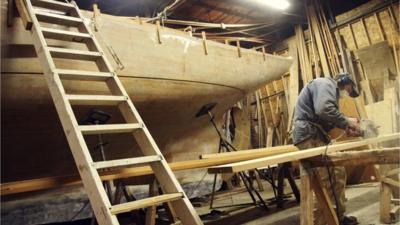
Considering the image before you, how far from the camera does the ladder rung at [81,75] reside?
7.38 feet

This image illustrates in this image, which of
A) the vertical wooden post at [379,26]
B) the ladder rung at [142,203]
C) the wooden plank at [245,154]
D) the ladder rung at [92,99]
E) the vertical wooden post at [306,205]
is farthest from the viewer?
the vertical wooden post at [379,26]

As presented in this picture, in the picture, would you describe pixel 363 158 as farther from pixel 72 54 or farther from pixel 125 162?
pixel 72 54

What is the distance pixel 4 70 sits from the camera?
283 cm

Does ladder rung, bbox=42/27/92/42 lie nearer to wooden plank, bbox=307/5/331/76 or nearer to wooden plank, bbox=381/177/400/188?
wooden plank, bbox=381/177/400/188

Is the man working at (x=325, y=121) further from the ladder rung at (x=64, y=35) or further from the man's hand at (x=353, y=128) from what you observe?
the ladder rung at (x=64, y=35)

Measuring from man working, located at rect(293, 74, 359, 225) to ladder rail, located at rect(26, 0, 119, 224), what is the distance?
215cm

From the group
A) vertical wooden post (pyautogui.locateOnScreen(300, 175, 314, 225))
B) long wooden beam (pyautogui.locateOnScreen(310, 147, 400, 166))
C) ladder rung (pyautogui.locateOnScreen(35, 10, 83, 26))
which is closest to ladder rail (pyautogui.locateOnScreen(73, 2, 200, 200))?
ladder rung (pyautogui.locateOnScreen(35, 10, 83, 26))

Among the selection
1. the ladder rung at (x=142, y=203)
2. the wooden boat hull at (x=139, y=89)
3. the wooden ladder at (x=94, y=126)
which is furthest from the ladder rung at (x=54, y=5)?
the ladder rung at (x=142, y=203)

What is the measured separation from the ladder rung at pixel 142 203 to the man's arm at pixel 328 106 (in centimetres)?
180

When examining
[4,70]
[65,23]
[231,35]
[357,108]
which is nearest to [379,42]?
[357,108]

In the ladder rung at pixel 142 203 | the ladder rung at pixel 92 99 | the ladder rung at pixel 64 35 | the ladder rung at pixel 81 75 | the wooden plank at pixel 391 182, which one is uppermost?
the ladder rung at pixel 64 35

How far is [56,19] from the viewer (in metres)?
2.88

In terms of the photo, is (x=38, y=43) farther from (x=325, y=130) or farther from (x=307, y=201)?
(x=325, y=130)

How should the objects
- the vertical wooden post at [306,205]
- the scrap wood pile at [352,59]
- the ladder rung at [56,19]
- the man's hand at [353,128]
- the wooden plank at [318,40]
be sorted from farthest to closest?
1. the wooden plank at [318,40]
2. the scrap wood pile at [352,59]
3. the man's hand at [353,128]
4. the ladder rung at [56,19]
5. the vertical wooden post at [306,205]
